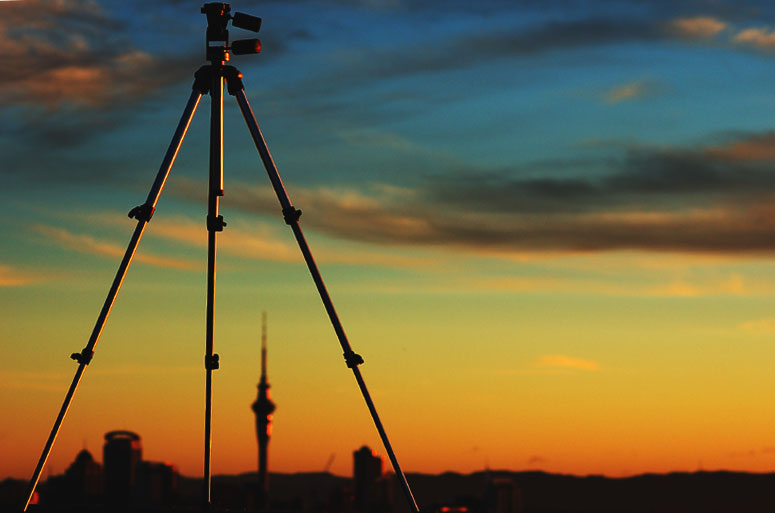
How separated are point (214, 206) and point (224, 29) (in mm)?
2202

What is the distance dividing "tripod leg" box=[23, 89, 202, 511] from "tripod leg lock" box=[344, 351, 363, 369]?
2.78m

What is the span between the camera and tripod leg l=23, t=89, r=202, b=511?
13.0 metres

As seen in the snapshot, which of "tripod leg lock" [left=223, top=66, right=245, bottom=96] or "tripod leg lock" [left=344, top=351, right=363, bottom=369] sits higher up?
"tripod leg lock" [left=223, top=66, right=245, bottom=96]

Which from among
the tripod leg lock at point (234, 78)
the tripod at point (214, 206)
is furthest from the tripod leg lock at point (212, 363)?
the tripod leg lock at point (234, 78)

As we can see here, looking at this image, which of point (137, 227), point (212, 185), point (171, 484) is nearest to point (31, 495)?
point (137, 227)

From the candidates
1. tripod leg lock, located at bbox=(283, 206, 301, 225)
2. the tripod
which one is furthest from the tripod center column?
tripod leg lock, located at bbox=(283, 206, 301, 225)

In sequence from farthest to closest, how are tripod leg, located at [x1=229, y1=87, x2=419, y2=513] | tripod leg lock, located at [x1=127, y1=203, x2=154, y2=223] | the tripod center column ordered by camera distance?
→ the tripod center column
tripod leg lock, located at [x1=127, y1=203, x2=154, y2=223]
tripod leg, located at [x1=229, y1=87, x2=419, y2=513]

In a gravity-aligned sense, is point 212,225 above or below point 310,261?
above

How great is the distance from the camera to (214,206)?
14.0 meters

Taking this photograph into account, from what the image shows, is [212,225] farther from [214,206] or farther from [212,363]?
[212,363]

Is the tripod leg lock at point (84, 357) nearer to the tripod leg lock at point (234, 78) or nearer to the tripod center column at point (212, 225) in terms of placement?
the tripod center column at point (212, 225)

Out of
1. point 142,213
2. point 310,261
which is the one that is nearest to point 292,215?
point 310,261

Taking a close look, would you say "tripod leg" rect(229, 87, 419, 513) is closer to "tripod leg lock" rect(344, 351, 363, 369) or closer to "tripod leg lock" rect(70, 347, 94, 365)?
"tripod leg lock" rect(344, 351, 363, 369)

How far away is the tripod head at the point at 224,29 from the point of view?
14.1m
